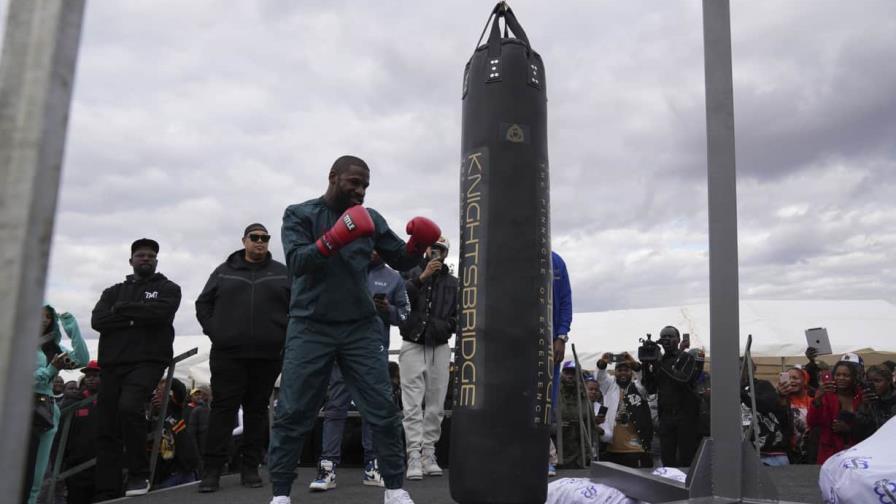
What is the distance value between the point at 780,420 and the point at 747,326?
11283 millimetres

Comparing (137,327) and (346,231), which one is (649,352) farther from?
(137,327)

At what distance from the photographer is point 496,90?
359 centimetres

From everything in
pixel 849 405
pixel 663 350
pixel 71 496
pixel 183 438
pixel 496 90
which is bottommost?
pixel 71 496

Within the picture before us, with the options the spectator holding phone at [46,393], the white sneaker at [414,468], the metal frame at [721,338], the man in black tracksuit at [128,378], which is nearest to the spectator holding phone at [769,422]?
the white sneaker at [414,468]

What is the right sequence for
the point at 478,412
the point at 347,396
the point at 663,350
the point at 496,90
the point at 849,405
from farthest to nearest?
the point at 663,350 < the point at 849,405 < the point at 347,396 < the point at 496,90 < the point at 478,412

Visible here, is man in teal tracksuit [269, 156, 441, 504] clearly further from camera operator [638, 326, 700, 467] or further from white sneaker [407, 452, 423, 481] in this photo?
camera operator [638, 326, 700, 467]

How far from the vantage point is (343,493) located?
4691 millimetres

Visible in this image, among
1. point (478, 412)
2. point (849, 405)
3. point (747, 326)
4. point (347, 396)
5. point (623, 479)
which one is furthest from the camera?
point (747, 326)

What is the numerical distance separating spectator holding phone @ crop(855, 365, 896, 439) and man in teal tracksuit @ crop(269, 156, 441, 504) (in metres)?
4.73

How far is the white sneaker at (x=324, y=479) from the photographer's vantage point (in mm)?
4785

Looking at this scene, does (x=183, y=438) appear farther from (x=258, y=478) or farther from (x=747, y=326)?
(x=747, y=326)

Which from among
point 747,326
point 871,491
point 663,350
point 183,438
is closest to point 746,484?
point 871,491

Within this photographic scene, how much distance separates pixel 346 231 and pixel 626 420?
6139mm

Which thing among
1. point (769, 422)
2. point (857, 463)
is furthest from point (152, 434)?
point (769, 422)
